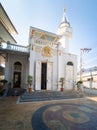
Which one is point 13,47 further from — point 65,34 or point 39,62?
point 65,34

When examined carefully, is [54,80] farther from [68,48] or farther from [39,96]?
[68,48]

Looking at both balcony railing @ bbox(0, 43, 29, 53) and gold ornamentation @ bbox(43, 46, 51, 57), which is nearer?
balcony railing @ bbox(0, 43, 29, 53)

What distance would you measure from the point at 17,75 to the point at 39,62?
3.08m

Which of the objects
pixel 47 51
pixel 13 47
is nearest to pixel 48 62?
pixel 47 51

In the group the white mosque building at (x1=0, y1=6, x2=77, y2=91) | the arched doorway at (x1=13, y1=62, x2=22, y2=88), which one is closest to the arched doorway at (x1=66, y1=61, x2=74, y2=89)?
the white mosque building at (x1=0, y1=6, x2=77, y2=91)

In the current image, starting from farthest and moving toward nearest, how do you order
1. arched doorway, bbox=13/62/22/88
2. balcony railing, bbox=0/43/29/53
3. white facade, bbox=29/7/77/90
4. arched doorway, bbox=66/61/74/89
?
arched doorway, bbox=66/61/74/89 → arched doorway, bbox=13/62/22/88 → balcony railing, bbox=0/43/29/53 → white facade, bbox=29/7/77/90

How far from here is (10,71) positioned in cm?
1065

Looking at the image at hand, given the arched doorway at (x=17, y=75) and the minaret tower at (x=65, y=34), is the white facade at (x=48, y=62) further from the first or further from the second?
the arched doorway at (x=17, y=75)

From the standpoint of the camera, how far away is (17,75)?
1110 cm

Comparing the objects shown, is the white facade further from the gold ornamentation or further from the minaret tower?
the minaret tower

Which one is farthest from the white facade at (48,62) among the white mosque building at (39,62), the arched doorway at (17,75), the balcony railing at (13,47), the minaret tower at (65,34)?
the arched doorway at (17,75)

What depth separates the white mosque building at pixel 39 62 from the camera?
10.2 meters

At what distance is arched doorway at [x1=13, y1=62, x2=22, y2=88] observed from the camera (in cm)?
1095

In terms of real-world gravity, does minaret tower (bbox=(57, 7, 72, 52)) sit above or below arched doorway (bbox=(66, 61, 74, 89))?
above
